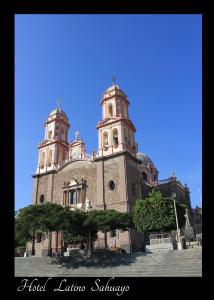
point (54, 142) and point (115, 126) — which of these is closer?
point (115, 126)

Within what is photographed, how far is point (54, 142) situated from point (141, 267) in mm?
24282

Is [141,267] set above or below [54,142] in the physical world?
below

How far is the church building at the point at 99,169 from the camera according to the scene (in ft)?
104

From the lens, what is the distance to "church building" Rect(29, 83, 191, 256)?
104 ft

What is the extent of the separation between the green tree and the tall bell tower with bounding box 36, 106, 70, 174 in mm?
16673

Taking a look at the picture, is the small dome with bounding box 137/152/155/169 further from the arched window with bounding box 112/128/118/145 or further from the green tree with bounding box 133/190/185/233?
the green tree with bounding box 133/190/185/233

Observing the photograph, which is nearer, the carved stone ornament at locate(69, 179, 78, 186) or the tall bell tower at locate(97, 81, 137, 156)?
the tall bell tower at locate(97, 81, 137, 156)

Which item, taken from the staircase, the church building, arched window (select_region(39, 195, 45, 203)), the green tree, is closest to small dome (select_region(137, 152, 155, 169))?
the church building

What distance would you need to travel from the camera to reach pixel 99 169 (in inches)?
1346

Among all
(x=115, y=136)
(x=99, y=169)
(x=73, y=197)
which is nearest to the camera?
(x=99, y=169)

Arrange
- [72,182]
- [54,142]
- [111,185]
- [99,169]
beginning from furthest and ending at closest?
[54,142]
[72,182]
[99,169]
[111,185]

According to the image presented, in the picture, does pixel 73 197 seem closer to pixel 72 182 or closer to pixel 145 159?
pixel 72 182

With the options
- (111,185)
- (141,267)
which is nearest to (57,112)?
(111,185)

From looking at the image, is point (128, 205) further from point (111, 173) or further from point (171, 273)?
point (171, 273)
